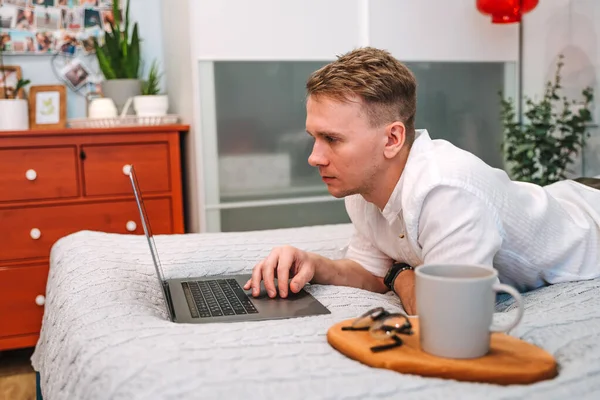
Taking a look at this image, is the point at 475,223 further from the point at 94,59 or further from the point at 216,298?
the point at 94,59

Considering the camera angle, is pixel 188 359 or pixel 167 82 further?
pixel 167 82

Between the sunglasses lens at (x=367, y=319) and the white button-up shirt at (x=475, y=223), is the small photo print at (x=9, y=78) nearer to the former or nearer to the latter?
the white button-up shirt at (x=475, y=223)

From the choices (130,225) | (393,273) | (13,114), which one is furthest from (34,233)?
(393,273)

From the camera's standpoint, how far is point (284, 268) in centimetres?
128

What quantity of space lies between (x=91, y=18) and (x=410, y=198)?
2.30 meters

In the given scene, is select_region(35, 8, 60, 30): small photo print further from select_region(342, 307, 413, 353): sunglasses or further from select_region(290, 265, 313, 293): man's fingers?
select_region(342, 307, 413, 353): sunglasses

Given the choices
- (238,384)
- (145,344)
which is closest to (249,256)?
(145,344)

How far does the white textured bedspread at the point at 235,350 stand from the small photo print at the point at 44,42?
1.85 metres

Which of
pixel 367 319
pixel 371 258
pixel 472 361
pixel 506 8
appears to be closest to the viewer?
pixel 472 361

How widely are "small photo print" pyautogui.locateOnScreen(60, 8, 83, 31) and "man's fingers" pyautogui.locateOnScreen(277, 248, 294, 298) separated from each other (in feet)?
6.93

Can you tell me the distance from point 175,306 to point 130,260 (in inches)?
14.1

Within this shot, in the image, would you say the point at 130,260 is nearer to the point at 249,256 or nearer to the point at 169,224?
the point at 249,256

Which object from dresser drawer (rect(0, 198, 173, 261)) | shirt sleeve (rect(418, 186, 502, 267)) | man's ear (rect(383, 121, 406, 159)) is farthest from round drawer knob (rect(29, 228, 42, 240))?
shirt sleeve (rect(418, 186, 502, 267))

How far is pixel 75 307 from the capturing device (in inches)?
43.6
